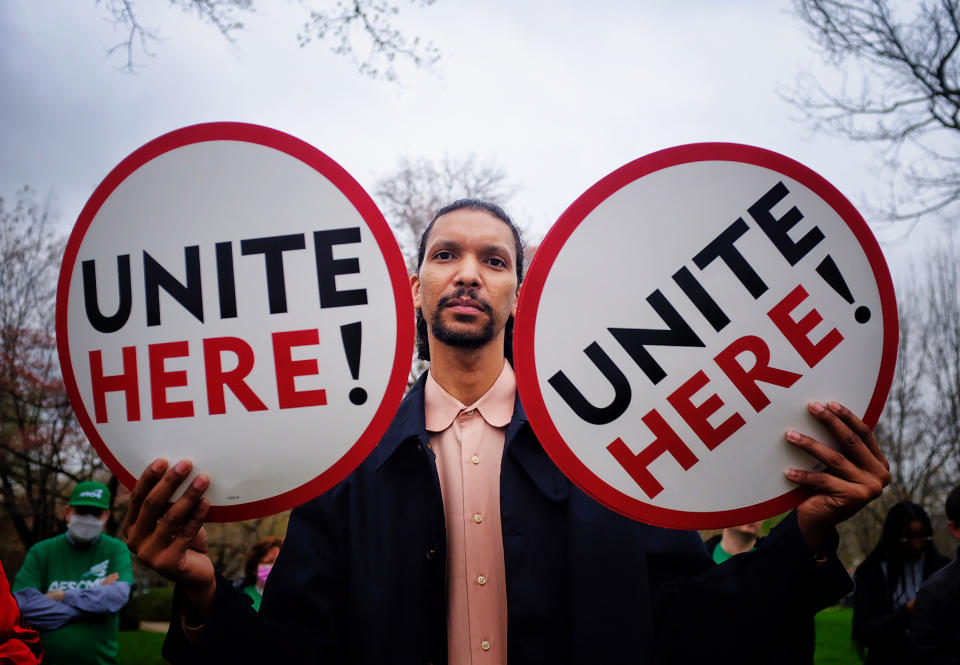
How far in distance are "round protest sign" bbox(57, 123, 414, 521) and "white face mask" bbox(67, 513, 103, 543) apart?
3935 mm

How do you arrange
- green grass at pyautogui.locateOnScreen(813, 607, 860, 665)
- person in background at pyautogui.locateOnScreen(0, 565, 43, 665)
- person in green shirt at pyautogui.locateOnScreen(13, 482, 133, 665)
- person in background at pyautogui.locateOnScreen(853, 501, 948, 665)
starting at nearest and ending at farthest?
person in background at pyautogui.locateOnScreen(0, 565, 43, 665) < person in green shirt at pyautogui.locateOnScreen(13, 482, 133, 665) < person in background at pyautogui.locateOnScreen(853, 501, 948, 665) < green grass at pyautogui.locateOnScreen(813, 607, 860, 665)

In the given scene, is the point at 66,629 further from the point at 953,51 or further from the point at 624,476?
the point at 953,51

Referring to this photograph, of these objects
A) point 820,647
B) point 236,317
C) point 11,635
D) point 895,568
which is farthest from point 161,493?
point 820,647

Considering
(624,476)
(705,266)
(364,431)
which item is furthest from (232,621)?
(705,266)

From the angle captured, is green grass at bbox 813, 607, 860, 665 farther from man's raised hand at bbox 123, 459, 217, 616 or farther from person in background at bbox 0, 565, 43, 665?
man's raised hand at bbox 123, 459, 217, 616

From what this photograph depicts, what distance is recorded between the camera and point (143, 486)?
153cm

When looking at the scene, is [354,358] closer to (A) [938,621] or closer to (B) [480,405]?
(B) [480,405]

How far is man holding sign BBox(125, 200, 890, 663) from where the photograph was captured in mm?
1563

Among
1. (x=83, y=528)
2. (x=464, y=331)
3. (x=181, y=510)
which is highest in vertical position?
(x=464, y=331)

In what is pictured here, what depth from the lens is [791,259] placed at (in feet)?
5.27

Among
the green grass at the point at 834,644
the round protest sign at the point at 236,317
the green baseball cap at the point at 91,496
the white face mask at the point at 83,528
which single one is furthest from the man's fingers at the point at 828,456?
the green grass at the point at 834,644

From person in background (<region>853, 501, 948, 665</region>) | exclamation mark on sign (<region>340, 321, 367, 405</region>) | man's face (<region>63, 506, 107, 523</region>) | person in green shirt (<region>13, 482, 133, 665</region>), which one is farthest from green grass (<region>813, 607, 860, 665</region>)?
exclamation mark on sign (<region>340, 321, 367, 405</region>)

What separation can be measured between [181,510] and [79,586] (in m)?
4.04

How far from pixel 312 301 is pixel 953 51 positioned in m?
9.91
